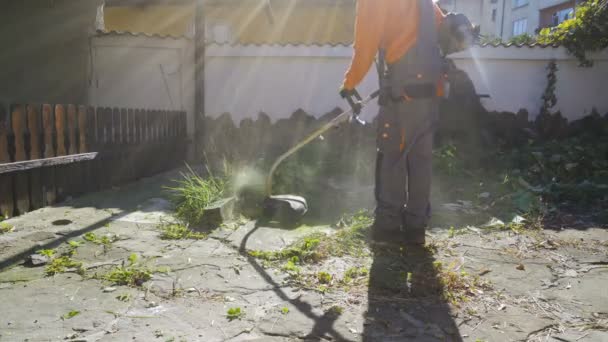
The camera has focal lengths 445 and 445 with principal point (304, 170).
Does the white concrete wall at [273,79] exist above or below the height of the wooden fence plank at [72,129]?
above

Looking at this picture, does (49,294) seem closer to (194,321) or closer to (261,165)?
(194,321)

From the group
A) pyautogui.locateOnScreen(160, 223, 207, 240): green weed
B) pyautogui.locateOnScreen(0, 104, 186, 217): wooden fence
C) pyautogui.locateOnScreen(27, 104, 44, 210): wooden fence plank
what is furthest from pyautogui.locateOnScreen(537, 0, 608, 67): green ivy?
pyautogui.locateOnScreen(27, 104, 44, 210): wooden fence plank

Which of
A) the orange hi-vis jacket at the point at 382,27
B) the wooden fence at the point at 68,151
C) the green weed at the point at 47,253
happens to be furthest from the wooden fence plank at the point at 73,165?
the orange hi-vis jacket at the point at 382,27

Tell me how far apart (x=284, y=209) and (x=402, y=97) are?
53.6 inches

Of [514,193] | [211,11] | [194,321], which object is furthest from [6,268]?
[211,11]

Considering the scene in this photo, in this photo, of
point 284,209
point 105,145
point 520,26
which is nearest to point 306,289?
point 284,209

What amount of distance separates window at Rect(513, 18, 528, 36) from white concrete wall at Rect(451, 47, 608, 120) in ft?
59.8

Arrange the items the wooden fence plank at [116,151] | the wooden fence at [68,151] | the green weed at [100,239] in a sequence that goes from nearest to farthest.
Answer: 1. the green weed at [100,239]
2. the wooden fence at [68,151]
3. the wooden fence plank at [116,151]

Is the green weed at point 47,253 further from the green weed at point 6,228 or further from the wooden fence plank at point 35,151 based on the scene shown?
the wooden fence plank at point 35,151

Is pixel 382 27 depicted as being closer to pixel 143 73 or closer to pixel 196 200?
pixel 196 200

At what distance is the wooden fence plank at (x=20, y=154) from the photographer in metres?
3.75

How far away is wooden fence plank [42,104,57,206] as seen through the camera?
4105 millimetres

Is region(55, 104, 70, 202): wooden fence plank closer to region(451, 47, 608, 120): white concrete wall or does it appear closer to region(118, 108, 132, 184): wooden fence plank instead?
region(118, 108, 132, 184): wooden fence plank

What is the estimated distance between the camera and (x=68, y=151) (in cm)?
447
